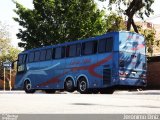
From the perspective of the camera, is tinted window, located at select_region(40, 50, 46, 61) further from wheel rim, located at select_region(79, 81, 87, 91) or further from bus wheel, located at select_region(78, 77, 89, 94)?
wheel rim, located at select_region(79, 81, 87, 91)

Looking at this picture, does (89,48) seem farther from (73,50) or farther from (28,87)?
(28,87)

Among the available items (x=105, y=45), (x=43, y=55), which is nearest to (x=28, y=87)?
(x=43, y=55)

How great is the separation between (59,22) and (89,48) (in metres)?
13.0

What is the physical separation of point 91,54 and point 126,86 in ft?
8.83

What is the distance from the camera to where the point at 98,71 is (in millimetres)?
22141

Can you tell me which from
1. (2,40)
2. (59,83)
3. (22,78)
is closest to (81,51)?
(59,83)

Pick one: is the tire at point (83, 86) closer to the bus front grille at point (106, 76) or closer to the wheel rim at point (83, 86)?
the wheel rim at point (83, 86)

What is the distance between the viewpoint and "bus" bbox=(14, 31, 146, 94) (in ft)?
69.6

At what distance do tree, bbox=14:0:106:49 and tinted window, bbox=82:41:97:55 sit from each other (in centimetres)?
1148

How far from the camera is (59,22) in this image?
35062 mm

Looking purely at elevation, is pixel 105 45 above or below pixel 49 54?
above

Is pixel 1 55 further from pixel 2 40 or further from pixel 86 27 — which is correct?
pixel 86 27

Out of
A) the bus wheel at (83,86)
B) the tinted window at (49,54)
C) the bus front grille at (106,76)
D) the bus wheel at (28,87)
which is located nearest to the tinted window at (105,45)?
the bus front grille at (106,76)

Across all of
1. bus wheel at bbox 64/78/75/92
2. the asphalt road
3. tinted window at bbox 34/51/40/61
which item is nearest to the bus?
bus wheel at bbox 64/78/75/92
